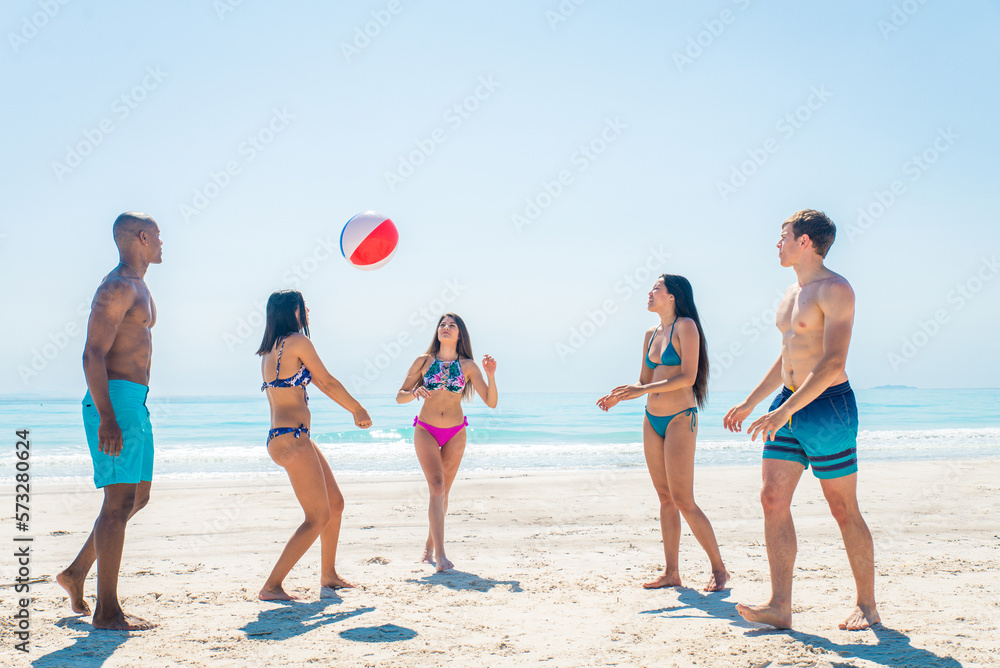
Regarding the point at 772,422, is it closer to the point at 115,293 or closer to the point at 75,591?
the point at 115,293

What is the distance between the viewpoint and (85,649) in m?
3.74

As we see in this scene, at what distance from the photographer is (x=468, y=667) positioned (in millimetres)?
3484

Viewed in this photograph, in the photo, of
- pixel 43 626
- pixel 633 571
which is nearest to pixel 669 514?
pixel 633 571

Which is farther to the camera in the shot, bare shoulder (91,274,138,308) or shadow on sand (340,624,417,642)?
bare shoulder (91,274,138,308)

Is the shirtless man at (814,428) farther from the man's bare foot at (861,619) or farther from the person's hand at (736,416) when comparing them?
the person's hand at (736,416)

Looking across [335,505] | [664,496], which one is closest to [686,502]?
[664,496]

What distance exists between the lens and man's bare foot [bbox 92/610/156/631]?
405cm

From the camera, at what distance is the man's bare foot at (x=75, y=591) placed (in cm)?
436

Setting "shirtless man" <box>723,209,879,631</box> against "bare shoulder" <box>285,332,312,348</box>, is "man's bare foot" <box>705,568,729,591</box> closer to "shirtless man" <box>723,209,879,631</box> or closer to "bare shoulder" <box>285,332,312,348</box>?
"shirtless man" <box>723,209,879,631</box>

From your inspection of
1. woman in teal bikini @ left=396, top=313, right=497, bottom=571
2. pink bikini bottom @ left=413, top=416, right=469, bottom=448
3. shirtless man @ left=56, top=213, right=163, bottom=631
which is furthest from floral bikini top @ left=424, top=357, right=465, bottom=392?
shirtless man @ left=56, top=213, right=163, bottom=631

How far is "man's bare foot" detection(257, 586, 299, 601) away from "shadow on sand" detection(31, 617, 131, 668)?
82 centimetres

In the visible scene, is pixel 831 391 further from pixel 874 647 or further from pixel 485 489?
pixel 485 489

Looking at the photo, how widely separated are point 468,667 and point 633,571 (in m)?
2.40

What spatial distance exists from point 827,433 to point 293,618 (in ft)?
10.8
